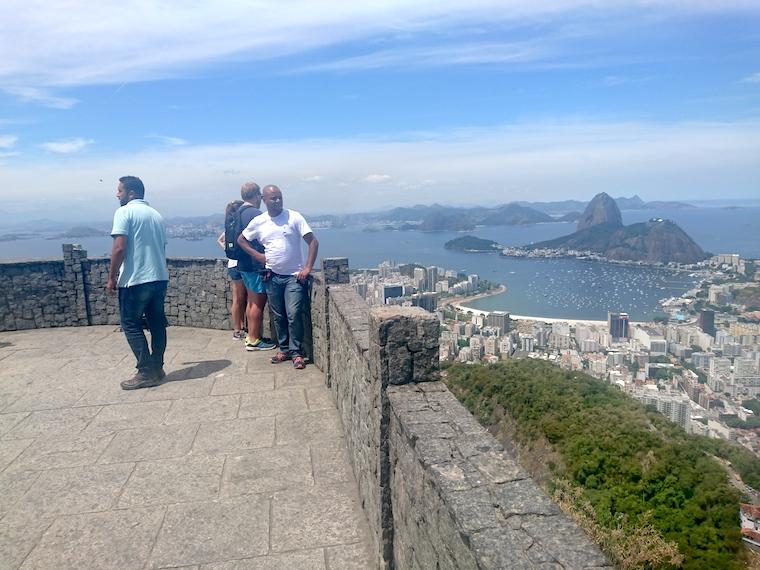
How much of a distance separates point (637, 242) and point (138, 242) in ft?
276

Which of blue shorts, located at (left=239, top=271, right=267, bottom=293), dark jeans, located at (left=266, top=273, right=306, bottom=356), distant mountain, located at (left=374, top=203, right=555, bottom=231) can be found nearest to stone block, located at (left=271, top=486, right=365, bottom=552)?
dark jeans, located at (left=266, top=273, right=306, bottom=356)

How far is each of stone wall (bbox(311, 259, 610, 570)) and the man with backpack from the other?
107 inches

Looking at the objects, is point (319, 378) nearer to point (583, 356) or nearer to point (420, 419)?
point (420, 419)

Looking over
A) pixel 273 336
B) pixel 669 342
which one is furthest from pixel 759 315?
pixel 273 336

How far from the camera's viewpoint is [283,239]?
5.86 meters

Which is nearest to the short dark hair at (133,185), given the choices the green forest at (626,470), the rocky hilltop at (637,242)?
the green forest at (626,470)

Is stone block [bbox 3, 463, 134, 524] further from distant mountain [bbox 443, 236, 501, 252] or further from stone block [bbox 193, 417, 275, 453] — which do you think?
distant mountain [bbox 443, 236, 501, 252]

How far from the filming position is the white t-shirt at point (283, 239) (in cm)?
586

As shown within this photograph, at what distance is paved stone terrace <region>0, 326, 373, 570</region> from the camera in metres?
3.23

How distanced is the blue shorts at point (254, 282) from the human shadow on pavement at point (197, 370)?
0.91 m

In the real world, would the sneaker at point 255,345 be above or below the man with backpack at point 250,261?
below

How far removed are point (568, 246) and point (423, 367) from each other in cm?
9061

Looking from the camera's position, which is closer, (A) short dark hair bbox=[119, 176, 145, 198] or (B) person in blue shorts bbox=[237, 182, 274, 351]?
(A) short dark hair bbox=[119, 176, 145, 198]

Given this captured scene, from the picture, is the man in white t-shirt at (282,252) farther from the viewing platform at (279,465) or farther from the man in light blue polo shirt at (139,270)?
the man in light blue polo shirt at (139,270)
